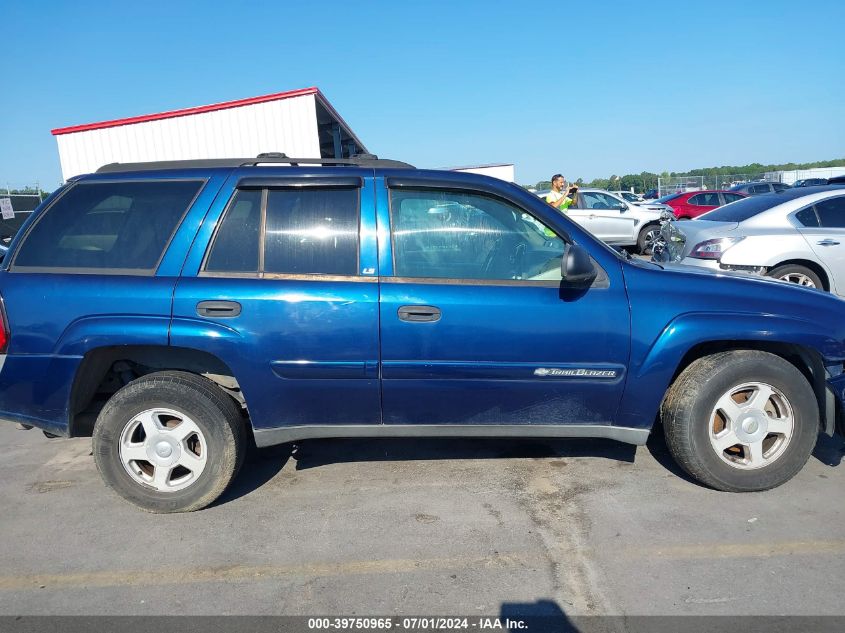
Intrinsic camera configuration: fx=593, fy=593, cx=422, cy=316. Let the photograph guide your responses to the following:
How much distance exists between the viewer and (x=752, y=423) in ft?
10.7

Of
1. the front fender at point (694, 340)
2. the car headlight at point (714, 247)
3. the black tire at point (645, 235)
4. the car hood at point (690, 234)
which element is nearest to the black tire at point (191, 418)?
the front fender at point (694, 340)

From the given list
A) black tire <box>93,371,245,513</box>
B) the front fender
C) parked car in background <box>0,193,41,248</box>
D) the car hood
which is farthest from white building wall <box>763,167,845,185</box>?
black tire <box>93,371,245,513</box>

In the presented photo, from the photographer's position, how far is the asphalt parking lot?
254 centimetres

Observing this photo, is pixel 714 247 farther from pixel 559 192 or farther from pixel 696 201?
pixel 696 201

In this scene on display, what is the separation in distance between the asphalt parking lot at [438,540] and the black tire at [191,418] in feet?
0.43

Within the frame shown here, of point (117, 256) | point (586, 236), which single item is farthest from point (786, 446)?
point (117, 256)

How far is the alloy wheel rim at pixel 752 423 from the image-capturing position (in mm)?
3236

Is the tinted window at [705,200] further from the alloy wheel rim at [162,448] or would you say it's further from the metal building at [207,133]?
the alloy wheel rim at [162,448]

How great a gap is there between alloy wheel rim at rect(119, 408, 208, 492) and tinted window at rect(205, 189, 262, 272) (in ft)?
2.77

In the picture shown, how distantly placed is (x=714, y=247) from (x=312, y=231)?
5.32m

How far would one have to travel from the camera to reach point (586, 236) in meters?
3.27

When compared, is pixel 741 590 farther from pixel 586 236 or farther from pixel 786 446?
pixel 586 236

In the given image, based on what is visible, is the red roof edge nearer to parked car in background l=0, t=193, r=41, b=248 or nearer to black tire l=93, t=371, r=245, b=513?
parked car in background l=0, t=193, r=41, b=248

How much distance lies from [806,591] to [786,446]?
0.96 m
